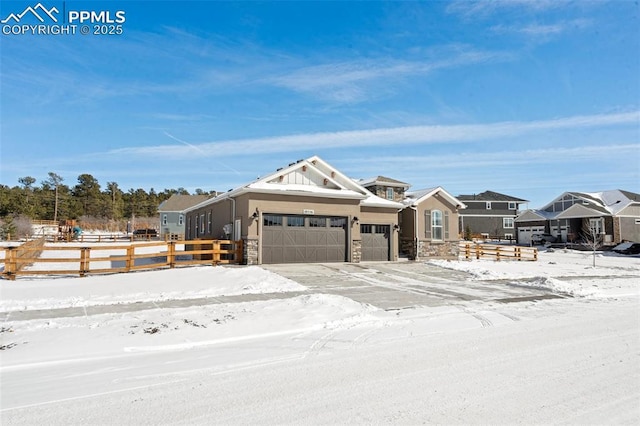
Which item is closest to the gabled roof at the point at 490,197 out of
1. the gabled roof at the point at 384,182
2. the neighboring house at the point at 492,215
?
the neighboring house at the point at 492,215

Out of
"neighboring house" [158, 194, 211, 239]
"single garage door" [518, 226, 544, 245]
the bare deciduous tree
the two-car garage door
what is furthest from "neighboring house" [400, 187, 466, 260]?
"neighboring house" [158, 194, 211, 239]

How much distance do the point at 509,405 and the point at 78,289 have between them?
39.5 ft

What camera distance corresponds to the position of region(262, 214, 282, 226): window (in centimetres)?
1916

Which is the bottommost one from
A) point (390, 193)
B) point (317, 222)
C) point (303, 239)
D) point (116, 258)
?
point (116, 258)

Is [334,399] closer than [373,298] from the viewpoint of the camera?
Yes

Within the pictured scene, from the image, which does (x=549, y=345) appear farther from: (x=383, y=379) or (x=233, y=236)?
(x=233, y=236)

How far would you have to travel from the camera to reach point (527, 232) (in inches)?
1954

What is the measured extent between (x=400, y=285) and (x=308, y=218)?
723cm

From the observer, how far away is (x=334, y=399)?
4371 mm

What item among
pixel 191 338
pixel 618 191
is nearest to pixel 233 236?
pixel 191 338

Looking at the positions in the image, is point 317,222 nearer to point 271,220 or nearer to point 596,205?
point 271,220

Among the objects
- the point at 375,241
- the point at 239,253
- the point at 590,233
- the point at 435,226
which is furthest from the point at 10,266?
the point at 590,233

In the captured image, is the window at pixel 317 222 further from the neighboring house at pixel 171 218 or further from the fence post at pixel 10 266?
the neighboring house at pixel 171 218

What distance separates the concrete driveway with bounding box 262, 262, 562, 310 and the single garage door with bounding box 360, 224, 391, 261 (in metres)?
2.21
